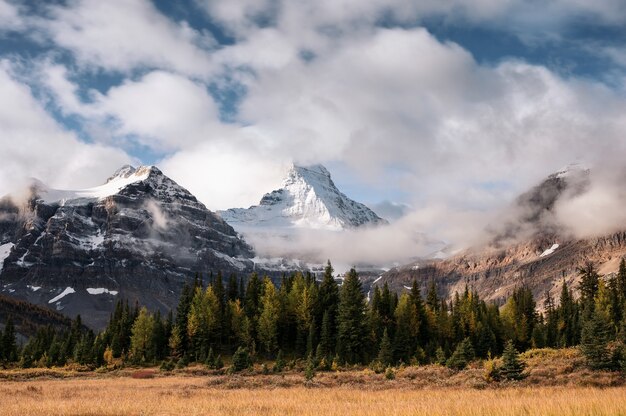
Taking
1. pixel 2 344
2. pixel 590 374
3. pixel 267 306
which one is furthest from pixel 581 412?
pixel 2 344

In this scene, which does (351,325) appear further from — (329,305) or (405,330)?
(329,305)

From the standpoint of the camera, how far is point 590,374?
38.2m

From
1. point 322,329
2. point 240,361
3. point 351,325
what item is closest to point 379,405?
point 240,361

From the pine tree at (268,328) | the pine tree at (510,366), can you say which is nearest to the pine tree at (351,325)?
the pine tree at (268,328)

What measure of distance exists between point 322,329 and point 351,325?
547 cm

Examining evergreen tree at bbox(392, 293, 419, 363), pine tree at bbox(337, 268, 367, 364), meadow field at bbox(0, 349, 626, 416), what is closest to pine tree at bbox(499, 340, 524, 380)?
meadow field at bbox(0, 349, 626, 416)

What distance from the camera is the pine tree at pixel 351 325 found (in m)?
75.8

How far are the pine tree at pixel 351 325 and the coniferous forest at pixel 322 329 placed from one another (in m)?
0.13

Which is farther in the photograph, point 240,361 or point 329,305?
point 329,305

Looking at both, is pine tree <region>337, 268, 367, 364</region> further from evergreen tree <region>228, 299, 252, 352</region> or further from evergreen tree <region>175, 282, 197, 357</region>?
evergreen tree <region>175, 282, 197, 357</region>

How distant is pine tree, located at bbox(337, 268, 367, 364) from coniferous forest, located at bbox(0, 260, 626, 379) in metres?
0.13

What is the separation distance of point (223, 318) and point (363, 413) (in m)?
71.7

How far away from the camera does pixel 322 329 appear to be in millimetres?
80250

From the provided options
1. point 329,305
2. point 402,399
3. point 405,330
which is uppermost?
point 329,305
